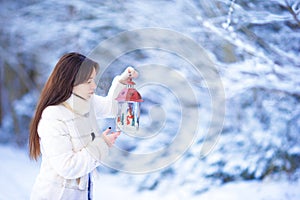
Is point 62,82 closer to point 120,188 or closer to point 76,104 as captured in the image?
point 76,104

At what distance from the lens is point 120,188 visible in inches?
91.9

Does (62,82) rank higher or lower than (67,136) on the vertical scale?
higher

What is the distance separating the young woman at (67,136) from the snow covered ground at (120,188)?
34.9 inches

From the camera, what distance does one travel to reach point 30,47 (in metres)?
2.37

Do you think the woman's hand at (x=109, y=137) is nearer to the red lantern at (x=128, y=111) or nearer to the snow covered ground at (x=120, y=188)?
the red lantern at (x=128, y=111)

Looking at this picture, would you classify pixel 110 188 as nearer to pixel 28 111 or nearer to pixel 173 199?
pixel 173 199

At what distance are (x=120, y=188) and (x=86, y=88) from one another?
1.05 metres

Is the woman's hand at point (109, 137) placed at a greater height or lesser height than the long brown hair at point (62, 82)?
lesser

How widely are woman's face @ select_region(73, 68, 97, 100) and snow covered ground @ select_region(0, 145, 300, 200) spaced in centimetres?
100

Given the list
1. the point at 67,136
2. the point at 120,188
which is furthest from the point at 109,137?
the point at 120,188

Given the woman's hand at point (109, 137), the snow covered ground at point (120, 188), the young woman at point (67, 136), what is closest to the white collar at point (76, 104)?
the young woman at point (67, 136)

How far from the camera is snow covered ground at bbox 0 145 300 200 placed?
2.28 metres

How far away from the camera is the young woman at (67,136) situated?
1331 mm

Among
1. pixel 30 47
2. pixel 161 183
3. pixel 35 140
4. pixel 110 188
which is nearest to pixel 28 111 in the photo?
pixel 30 47
